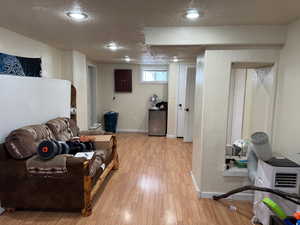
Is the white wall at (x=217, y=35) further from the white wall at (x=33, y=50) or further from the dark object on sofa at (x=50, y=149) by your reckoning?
the white wall at (x=33, y=50)

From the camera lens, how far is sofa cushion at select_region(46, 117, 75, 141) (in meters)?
2.96

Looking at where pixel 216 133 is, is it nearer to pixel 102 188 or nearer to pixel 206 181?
pixel 206 181

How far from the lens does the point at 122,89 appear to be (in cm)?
649

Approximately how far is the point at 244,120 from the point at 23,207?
338 cm

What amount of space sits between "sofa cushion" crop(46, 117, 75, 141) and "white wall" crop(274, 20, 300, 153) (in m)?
2.95

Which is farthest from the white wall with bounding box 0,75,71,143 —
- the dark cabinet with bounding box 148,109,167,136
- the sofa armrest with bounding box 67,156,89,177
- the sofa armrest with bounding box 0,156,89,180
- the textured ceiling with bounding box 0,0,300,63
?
the dark cabinet with bounding box 148,109,167,136

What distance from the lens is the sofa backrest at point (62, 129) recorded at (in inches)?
117

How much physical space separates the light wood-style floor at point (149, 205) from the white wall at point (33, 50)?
2149 millimetres

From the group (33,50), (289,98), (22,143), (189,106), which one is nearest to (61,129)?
(22,143)

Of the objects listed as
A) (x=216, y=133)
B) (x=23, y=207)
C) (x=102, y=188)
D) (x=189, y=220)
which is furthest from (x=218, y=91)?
(x=23, y=207)

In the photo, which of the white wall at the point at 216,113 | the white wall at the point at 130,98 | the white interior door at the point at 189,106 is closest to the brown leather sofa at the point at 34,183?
the white wall at the point at 216,113

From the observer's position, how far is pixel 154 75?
6469 mm

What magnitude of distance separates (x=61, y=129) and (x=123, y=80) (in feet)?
11.8

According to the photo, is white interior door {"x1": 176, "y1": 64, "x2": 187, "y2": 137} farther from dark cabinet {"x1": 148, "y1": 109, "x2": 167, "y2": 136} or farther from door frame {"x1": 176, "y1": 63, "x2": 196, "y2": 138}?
dark cabinet {"x1": 148, "y1": 109, "x2": 167, "y2": 136}
